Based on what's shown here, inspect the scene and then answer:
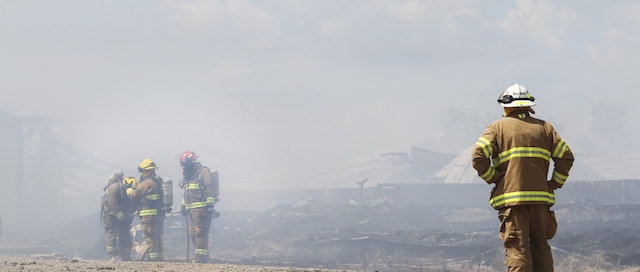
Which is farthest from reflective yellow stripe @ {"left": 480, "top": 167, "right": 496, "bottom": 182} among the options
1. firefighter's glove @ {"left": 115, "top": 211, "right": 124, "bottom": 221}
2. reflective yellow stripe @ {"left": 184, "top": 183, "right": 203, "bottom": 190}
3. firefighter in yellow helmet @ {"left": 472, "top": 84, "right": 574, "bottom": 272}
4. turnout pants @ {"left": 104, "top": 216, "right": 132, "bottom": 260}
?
turnout pants @ {"left": 104, "top": 216, "right": 132, "bottom": 260}

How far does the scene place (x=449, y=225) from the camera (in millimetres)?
20688

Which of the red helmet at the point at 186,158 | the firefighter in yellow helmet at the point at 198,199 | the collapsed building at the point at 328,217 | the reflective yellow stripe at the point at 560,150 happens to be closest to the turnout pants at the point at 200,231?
the firefighter in yellow helmet at the point at 198,199

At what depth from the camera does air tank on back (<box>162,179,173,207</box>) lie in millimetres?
12341

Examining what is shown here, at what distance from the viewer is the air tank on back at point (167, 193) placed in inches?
486

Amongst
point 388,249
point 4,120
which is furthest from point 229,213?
point 388,249

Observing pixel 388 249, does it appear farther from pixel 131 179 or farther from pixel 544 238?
pixel 544 238

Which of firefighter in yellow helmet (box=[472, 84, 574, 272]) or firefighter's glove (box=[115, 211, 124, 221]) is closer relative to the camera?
firefighter in yellow helmet (box=[472, 84, 574, 272])

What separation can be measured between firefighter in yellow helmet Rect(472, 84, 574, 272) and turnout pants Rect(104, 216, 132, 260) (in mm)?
8927

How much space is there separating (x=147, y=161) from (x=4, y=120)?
60.8ft

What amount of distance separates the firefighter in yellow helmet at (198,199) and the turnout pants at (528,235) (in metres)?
7.58

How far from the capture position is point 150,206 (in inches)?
461

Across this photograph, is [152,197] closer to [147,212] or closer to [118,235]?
[147,212]

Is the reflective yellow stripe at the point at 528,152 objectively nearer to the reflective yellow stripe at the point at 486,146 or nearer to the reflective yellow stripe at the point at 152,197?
the reflective yellow stripe at the point at 486,146

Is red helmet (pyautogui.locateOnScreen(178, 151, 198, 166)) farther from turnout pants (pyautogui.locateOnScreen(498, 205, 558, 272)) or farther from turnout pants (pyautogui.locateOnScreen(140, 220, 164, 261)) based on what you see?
turnout pants (pyautogui.locateOnScreen(498, 205, 558, 272))
